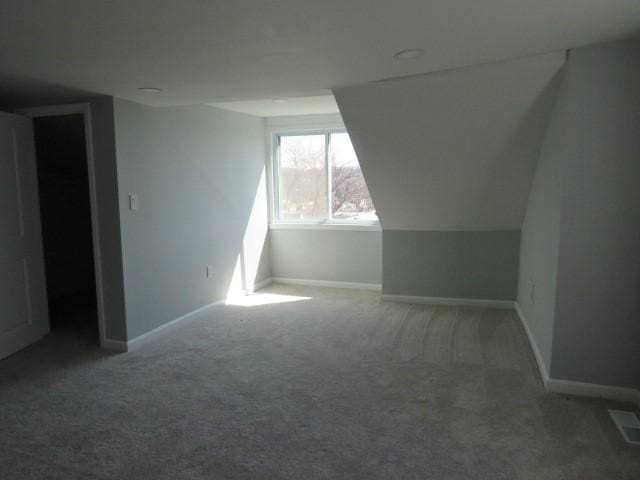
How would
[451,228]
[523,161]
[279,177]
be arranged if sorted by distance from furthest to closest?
[279,177] < [451,228] < [523,161]

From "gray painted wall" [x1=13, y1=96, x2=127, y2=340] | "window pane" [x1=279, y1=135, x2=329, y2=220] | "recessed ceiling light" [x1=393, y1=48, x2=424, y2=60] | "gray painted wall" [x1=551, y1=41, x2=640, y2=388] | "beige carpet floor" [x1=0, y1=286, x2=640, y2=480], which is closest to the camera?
"beige carpet floor" [x1=0, y1=286, x2=640, y2=480]

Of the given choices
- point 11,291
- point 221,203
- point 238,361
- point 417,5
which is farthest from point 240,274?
point 417,5

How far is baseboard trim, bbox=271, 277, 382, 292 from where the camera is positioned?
17.1 feet

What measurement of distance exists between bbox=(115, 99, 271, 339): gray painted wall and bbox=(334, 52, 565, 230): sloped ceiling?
5.25 ft

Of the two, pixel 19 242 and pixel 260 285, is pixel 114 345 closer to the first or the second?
pixel 19 242

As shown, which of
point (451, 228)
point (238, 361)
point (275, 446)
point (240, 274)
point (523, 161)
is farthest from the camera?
point (240, 274)

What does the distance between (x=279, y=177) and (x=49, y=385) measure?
3.47 meters

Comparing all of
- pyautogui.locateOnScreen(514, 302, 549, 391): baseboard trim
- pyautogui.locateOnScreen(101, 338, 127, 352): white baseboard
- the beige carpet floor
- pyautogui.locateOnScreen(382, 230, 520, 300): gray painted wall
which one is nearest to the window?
pyautogui.locateOnScreen(382, 230, 520, 300): gray painted wall

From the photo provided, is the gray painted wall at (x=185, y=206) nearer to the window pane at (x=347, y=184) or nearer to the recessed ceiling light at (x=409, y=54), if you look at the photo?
the window pane at (x=347, y=184)

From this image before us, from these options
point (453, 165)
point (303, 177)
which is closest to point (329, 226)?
point (303, 177)

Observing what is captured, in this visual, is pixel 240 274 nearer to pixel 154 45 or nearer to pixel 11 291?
pixel 11 291

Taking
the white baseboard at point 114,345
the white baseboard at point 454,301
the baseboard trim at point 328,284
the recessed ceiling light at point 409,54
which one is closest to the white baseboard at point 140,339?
the white baseboard at point 114,345

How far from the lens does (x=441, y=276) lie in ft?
14.8

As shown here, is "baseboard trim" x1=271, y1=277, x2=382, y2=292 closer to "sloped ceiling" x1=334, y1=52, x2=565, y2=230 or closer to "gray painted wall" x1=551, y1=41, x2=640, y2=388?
"sloped ceiling" x1=334, y1=52, x2=565, y2=230
